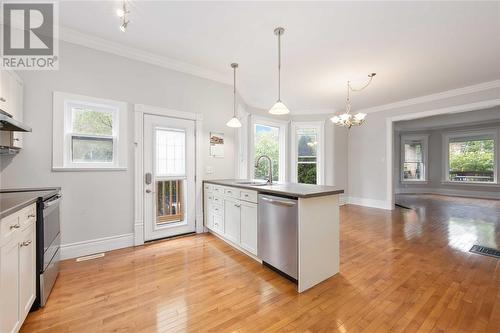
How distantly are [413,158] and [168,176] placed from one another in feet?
34.1

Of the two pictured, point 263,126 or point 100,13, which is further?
point 263,126

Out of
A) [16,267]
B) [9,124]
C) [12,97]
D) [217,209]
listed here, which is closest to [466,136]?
[217,209]

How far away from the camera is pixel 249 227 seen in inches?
109

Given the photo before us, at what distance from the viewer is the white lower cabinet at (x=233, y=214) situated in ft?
8.91

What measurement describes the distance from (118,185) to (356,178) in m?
6.41

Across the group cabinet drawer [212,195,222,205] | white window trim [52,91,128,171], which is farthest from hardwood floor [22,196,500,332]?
white window trim [52,91,128,171]

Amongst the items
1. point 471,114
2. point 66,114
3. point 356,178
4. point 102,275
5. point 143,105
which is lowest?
point 102,275

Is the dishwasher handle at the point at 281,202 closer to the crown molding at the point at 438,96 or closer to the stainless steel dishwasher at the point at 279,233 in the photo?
the stainless steel dishwasher at the point at 279,233

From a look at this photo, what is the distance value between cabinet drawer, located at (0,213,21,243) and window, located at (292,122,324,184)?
592cm

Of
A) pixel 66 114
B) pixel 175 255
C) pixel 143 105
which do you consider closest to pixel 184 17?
pixel 143 105

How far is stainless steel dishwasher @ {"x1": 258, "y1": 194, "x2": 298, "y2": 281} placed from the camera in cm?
213

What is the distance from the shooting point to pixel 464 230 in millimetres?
4047

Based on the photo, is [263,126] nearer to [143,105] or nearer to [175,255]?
[143,105]

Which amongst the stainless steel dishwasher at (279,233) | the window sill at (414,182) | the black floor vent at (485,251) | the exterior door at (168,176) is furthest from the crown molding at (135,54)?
the window sill at (414,182)
